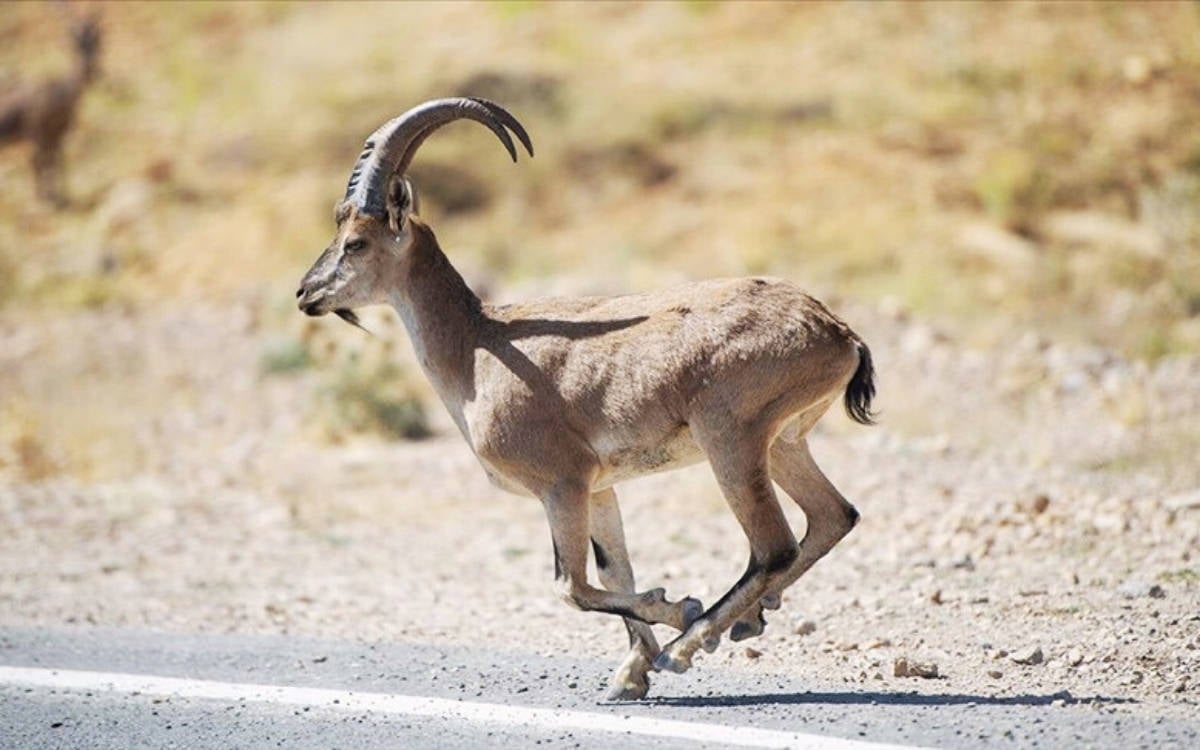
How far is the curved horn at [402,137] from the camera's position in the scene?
7527 mm

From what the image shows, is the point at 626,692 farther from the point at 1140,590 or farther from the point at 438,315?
the point at 1140,590

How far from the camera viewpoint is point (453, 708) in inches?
269

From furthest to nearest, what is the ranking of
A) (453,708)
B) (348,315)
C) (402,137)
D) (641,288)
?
(641,288)
(348,315)
(402,137)
(453,708)

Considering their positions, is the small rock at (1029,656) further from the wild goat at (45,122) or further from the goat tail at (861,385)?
the wild goat at (45,122)

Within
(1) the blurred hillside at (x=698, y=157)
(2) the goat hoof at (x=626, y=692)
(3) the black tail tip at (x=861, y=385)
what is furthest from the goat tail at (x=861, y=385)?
(1) the blurred hillside at (x=698, y=157)

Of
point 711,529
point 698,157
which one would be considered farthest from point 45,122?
point 711,529

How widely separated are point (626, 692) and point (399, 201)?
8.56ft

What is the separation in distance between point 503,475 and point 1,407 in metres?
12.1

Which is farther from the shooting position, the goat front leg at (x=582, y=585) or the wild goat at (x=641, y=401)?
the goat front leg at (x=582, y=585)

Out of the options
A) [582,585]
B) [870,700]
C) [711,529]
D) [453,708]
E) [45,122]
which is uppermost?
[45,122]

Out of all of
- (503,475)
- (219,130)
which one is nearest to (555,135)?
(219,130)

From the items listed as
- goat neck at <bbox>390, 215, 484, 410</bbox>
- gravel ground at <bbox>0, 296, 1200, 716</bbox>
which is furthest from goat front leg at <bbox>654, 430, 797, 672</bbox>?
goat neck at <bbox>390, 215, 484, 410</bbox>

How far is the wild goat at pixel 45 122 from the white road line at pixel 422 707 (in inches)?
749

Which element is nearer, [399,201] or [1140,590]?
[399,201]
